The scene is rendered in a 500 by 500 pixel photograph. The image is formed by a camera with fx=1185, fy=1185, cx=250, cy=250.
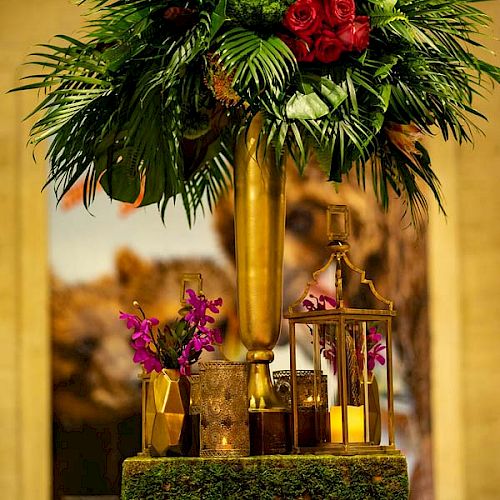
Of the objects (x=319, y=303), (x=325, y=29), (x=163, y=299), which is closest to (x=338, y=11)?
(x=325, y=29)

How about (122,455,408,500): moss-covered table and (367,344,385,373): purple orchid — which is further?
(367,344,385,373): purple orchid

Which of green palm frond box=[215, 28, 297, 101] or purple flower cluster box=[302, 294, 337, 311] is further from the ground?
green palm frond box=[215, 28, 297, 101]

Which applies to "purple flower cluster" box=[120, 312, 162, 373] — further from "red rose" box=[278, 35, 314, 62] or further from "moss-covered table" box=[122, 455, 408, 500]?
"red rose" box=[278, 35, 314, 62]

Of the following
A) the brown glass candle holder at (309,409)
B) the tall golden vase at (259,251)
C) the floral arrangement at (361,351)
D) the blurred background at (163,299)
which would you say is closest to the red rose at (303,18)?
the tall golden vase at (259,251)

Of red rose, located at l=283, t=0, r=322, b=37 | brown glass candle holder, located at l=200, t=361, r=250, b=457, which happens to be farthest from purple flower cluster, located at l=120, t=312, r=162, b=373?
red rose, located at l=283, t=0, r=322, b=37

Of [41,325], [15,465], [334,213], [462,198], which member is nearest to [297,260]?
[462,198]

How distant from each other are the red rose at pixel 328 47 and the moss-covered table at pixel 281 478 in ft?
2.29

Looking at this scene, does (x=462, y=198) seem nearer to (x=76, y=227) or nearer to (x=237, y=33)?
(x=76, y=227)

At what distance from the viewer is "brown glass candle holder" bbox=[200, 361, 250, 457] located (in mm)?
2088

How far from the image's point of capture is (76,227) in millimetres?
4609

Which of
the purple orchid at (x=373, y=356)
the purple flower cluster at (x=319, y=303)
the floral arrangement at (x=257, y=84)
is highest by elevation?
the floral arrangement at (x=257, y=84)

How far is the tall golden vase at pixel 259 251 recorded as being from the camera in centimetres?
218

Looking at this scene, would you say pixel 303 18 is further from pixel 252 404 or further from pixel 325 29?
pixel 252 404

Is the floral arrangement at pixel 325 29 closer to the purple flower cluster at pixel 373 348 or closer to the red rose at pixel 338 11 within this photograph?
the red rose at pixel 338 11
